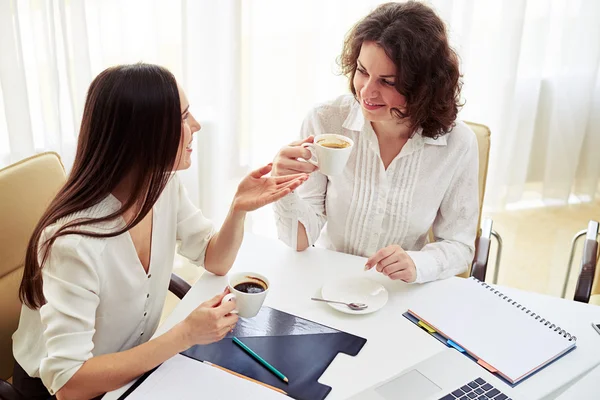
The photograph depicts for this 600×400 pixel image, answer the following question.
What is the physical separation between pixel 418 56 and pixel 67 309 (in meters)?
1.05

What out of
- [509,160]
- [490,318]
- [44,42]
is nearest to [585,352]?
[490,318]

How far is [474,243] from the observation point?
1.82 meters

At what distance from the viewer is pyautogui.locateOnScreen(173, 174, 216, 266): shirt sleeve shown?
1.60 m

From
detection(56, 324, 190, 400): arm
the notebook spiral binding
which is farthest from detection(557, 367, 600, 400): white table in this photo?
detection(56, 324, 190, 400): arm

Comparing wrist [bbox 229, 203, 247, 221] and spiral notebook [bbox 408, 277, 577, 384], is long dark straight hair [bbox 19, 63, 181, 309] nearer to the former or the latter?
wrist [bbox 229, 203, 247, 221]

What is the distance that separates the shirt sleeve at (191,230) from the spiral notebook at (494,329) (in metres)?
0.58

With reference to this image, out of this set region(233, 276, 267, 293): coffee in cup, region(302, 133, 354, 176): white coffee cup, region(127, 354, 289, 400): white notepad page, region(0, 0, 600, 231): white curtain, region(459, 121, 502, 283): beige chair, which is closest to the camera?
region(127, 354, 289, 400): white notepad page

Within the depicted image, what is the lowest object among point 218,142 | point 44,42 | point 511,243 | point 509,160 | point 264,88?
point 511,243

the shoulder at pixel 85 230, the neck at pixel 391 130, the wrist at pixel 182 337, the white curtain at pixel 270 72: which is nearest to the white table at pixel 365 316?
the wrist at pixel 182 337

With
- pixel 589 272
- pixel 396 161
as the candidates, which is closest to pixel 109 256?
pixel 396 161

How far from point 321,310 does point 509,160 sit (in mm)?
2397

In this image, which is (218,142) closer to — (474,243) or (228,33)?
(228,33)

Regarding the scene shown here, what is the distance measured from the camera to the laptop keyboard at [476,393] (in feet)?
3.89

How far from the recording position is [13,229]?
4.94ft
